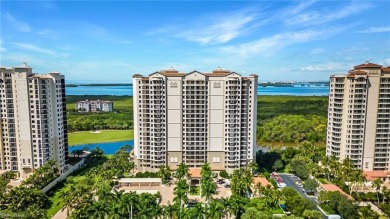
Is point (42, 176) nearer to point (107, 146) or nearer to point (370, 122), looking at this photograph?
point (107, 146)

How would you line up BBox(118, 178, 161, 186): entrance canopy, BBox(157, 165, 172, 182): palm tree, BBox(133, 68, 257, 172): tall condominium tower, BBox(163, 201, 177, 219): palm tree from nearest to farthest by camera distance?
BBox(163, 201, 177, 219): palm tree → BBox(118, 178, 161, 186): entrance canopy → BBox(157, 165, 172, 182): palm tree → BBox(133, 68, 257, 172): tall condominium tower

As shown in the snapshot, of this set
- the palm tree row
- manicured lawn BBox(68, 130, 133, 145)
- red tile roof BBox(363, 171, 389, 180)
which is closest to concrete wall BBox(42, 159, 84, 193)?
the palm tree row

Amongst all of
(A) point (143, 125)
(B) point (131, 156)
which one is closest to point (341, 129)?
(A) point (143, 125)

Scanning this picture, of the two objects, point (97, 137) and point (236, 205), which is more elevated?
point (236, 205)

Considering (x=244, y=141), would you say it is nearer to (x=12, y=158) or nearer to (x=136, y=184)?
(x=136, y=184)

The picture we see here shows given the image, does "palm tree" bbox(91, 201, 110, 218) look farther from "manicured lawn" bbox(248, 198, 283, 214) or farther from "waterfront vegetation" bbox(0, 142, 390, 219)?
"manicured lawn" bbox(248, 198, 283, 214)

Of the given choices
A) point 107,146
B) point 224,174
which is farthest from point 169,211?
point 107,146
